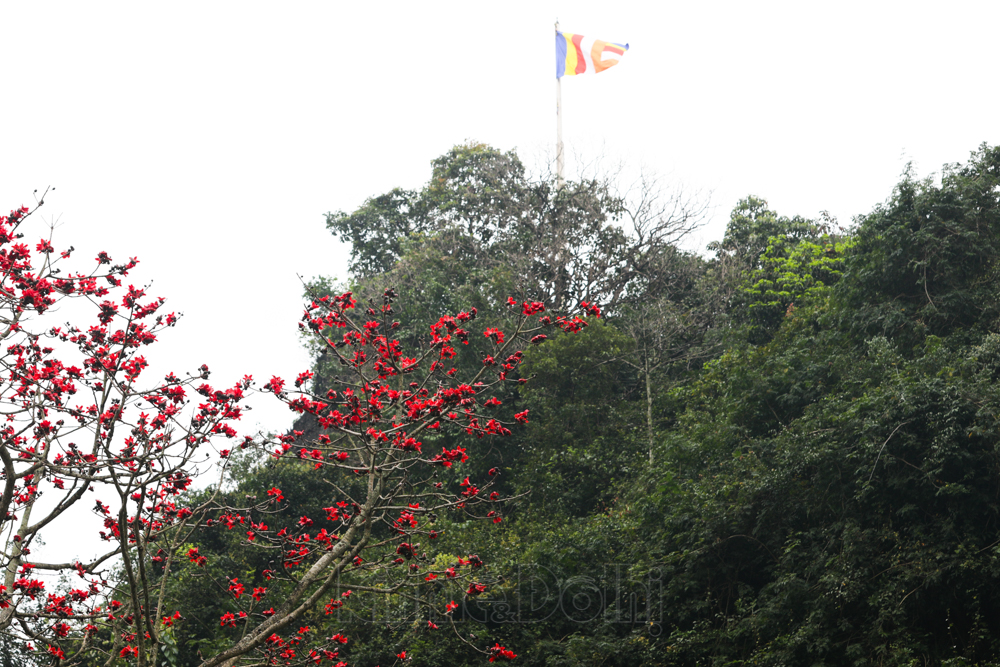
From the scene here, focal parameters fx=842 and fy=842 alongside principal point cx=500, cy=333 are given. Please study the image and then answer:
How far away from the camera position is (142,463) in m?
4.88

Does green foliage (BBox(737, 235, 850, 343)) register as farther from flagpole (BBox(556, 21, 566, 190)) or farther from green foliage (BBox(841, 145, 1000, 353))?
flagpole (BBox(556, 21, 566, 190))

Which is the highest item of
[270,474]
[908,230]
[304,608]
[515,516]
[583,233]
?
[583,233]

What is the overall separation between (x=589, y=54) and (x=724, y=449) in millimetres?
14418

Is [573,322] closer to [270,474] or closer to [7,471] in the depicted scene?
[7,471]

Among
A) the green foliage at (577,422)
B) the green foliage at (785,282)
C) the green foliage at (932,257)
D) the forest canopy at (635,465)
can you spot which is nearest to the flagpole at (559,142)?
the forest canopy at (635,465)

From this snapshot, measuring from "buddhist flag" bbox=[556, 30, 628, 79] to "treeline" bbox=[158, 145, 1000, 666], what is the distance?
4.29 m

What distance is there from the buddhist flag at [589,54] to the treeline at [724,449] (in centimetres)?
429

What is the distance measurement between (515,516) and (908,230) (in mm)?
7623

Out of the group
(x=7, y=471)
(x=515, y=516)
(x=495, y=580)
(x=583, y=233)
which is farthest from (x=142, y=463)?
(x=583, y=233)

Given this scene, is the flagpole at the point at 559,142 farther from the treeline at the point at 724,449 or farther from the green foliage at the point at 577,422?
the green foliage at the point at 577,422

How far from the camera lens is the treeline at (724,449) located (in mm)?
8289

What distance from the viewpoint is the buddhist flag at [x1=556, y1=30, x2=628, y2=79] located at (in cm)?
2270

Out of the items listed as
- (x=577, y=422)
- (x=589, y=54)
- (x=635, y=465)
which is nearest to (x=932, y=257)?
(x=635, y=465)

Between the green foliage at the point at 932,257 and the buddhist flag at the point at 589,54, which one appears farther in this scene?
the buddhist flag at the point at 589,54
